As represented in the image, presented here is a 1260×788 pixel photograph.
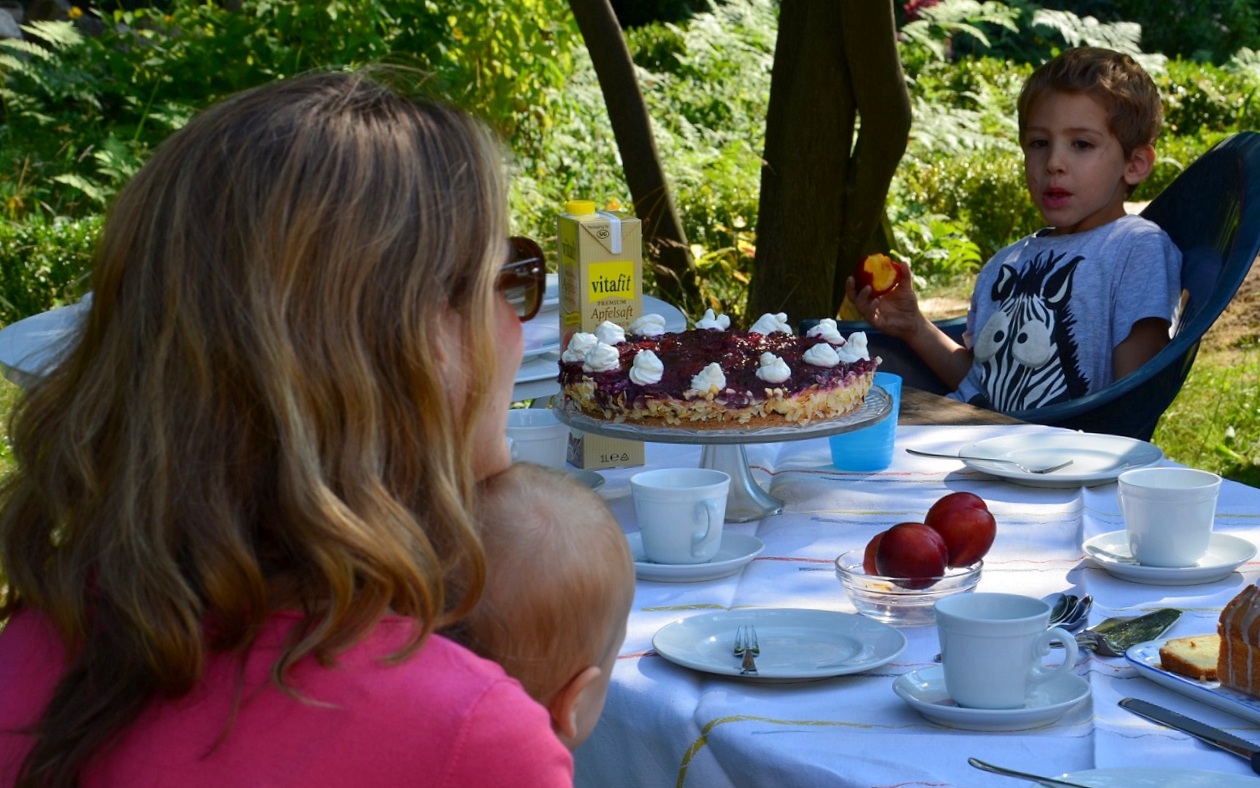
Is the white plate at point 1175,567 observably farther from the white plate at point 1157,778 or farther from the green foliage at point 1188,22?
the green foliage at point 1188,22

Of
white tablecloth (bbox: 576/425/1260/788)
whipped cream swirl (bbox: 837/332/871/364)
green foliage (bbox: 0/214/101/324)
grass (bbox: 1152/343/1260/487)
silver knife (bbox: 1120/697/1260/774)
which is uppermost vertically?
whipped cream swirl (bbox: 837/332/871/364)

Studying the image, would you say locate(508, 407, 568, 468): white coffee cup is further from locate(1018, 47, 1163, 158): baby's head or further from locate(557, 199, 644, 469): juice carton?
locate(1018, 47, 1163, 158): baby's head

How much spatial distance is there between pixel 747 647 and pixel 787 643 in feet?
0.26

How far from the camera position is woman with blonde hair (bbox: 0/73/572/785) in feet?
3.27

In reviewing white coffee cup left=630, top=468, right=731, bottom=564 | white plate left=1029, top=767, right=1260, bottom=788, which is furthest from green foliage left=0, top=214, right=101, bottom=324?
white plate left=1029, top=767, right=1260, bottom=788

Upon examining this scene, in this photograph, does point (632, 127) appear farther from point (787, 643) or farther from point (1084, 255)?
point (787, 643)

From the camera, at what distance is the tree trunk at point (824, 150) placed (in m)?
4.85

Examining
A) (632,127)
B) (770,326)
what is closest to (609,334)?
(770,326)

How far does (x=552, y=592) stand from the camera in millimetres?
1211

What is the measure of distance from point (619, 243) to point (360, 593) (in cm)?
162

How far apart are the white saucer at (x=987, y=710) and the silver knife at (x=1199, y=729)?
0.19ft

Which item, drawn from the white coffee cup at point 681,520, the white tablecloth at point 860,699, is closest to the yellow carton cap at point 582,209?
the white tablecloth at point 860,699

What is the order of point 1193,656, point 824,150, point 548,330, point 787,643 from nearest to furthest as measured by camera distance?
point 1193,656
point 787,643
point 548,330
point 824,150

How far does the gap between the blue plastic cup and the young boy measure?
1.18 m
